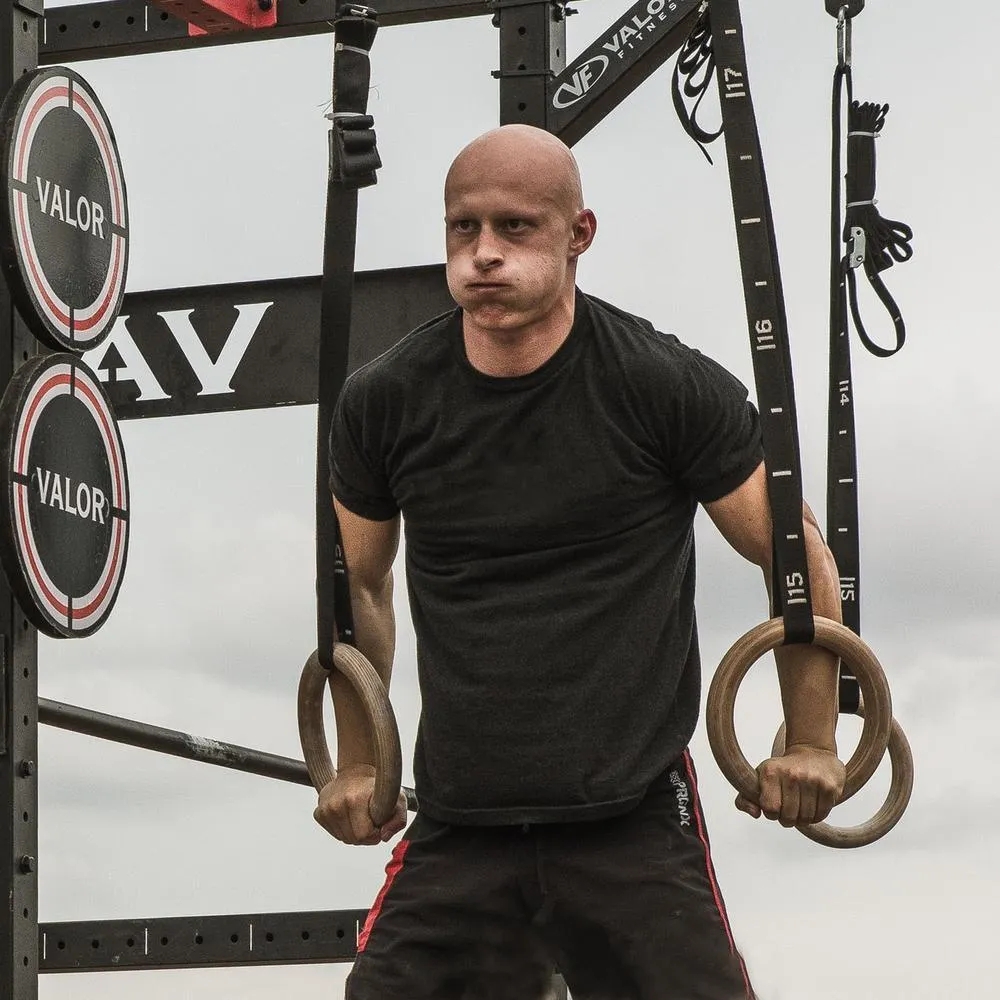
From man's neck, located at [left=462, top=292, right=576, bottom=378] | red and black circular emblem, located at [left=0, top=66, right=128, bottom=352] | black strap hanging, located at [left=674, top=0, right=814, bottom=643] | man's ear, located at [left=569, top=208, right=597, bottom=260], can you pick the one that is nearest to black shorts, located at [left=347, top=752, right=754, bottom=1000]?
black strap hanging, located at [left=674, top=0, right=814, bottom=643]

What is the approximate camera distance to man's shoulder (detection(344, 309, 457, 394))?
7.95ft

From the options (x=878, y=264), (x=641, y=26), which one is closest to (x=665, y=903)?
(x=878, y=264)

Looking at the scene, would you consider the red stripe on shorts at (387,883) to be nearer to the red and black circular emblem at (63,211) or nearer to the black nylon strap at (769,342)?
the black nylon strap at (769,342)

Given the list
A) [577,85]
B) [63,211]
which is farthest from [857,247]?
[63,211]

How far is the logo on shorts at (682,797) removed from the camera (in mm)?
2393

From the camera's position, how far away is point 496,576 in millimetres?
2344

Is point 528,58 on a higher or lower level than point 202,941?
higher

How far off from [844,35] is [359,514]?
3.84 ft

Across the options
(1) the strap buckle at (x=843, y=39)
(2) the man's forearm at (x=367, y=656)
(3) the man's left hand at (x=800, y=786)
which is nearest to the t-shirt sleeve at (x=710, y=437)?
(3) the man's left hand at (x=800, y=786)

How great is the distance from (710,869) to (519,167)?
36.4 inches

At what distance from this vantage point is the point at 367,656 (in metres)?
2.57

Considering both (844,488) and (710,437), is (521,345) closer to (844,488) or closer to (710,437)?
(710,437)

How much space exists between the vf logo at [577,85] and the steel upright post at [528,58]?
28 millimetres

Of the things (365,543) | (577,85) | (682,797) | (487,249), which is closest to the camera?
(487,249)
